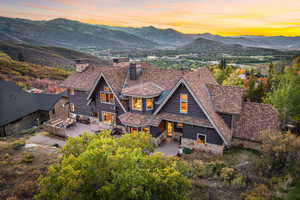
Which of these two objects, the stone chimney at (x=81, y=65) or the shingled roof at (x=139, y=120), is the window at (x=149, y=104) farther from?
the stone chimney at (x=81, y=65)

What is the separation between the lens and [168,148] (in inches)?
846

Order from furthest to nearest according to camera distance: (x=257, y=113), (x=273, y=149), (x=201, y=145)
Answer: (x=257, y=113), (x=201, y=145), (x=273, y=149)

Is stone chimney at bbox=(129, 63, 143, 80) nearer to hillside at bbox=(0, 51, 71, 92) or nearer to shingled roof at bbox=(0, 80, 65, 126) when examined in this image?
shingled roof at bbox=(0, 80, 65, 126)

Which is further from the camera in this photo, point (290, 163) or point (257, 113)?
point (257, 113)

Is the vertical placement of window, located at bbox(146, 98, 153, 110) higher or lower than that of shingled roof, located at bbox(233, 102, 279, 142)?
higher

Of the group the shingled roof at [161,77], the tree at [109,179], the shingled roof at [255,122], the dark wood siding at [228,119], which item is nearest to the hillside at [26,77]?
the shingled roof at [161,77]

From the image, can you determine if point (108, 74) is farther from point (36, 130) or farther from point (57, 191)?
point (57, 191)

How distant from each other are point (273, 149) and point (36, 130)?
29594 mm

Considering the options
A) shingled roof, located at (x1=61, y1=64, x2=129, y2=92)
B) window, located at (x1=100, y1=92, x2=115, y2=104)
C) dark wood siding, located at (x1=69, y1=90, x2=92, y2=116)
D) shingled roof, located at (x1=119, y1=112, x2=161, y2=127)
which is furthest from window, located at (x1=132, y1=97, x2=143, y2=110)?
dark wood siding, located at (x1=69, y1=90, x2=92, y2=116)

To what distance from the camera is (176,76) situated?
80.5ft

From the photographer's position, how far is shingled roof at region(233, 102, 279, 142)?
66.2ft

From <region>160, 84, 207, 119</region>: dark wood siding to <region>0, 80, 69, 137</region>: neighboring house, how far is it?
73.4ft

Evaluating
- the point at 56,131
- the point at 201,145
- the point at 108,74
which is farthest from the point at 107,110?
the point at 201,145

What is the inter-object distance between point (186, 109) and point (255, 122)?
7875mm
